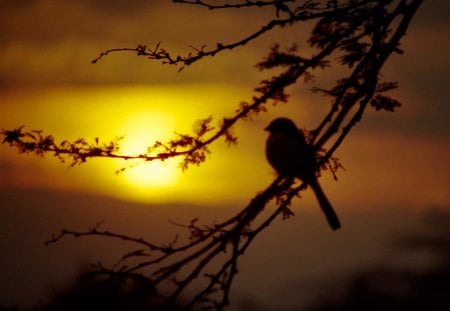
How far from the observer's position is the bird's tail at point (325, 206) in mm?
6047

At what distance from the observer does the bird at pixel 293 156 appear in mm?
6090

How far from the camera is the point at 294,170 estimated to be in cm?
589

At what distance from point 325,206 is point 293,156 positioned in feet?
1.82

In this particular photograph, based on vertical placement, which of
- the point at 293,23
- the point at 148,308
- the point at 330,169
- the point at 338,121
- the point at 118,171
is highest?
the point at 293,23

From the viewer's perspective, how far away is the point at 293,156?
6332mm

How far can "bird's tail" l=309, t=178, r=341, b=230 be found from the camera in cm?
605

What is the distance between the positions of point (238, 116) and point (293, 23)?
50.6 inches

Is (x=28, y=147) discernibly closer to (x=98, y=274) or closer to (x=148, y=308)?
(x=98, y=274)

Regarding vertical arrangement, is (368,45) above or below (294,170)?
above

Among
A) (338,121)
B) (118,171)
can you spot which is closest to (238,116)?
(338,121)

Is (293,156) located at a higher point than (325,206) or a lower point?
higher

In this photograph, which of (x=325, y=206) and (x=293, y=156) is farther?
(x=293, y=156)

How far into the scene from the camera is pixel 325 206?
6.23 metres

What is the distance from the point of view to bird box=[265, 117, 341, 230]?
6.09 metres
